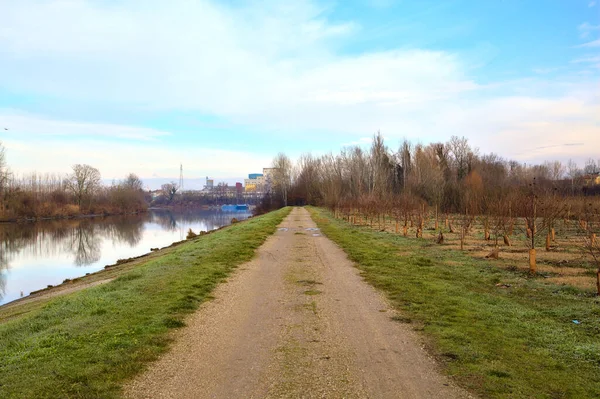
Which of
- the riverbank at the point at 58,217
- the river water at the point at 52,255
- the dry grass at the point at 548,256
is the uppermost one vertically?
the dry grass at the point at 548,256

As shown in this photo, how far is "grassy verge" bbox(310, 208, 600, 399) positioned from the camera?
14.6 ft

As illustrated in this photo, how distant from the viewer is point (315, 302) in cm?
808

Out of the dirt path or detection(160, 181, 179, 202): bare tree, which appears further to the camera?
detection(160, 181, 179, 202): bare tree

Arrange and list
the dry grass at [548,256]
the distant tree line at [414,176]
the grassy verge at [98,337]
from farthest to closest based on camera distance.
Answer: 1. the distant tree line at [414,176]
2. the dry grass at [548,256]
3. the grassy verge at [98,337]

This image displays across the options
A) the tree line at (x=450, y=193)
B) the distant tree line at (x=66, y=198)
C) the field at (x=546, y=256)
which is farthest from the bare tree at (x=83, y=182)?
the field at (x=546, y=256)

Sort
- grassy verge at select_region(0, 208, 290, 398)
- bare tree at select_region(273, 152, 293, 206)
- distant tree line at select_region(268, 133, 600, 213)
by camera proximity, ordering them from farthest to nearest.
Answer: bare tree at select_region(273, 152, 293, 206)
distant tree line at select_region(268, 133, 600, 213)
grassy verge at select_region(0, 208, 290, 398)

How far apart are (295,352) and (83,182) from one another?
96964mm

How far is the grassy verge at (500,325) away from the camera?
14.6ft

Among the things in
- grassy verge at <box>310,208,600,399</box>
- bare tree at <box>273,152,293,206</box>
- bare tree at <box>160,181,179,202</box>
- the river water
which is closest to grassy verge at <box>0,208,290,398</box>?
grassy verge at <box>310,208,600,399</box>

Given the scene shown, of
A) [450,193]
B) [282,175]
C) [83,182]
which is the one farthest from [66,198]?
[450,193]

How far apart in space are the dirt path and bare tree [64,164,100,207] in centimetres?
8808

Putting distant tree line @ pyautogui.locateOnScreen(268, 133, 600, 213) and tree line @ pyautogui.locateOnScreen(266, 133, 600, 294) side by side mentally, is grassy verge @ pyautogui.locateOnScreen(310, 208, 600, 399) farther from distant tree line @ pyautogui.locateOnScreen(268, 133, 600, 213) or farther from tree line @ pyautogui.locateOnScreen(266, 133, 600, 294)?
distant tree line @ pyautogui.locateOnScreen(268, 133, 600, 213)

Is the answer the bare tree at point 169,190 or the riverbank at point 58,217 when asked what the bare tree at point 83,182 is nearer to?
the riverbank at point 58,217

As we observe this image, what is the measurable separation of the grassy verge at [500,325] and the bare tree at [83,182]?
8775 cm
